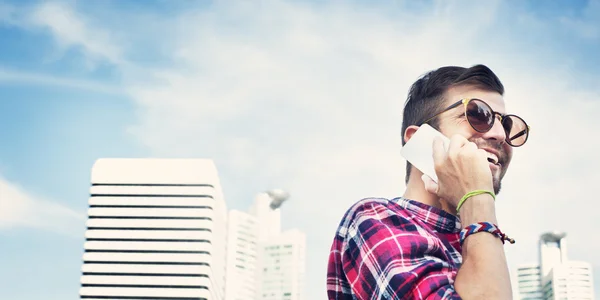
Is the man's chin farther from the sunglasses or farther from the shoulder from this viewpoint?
the shoulder

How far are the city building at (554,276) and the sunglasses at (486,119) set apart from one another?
593 ft

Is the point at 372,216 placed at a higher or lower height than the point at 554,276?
lower

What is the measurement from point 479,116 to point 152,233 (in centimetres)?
11352

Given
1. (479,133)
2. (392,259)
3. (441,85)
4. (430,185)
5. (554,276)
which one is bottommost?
(392,259)

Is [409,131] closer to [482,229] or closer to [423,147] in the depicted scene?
[423,147]

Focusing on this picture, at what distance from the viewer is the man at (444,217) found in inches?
82.7

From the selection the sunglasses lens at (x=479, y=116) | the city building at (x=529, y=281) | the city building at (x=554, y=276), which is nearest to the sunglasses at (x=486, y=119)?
the sunglasses lens at (x=479, y=116)

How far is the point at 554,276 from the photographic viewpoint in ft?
575

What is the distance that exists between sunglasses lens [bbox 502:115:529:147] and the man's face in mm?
46

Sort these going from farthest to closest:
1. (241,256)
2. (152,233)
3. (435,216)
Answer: (241,256)
(152,233)
(435,216)

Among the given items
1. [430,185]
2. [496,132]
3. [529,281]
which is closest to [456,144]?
[430,185]

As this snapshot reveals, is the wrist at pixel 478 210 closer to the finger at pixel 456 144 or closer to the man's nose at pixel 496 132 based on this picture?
the finger at pixel 456 144

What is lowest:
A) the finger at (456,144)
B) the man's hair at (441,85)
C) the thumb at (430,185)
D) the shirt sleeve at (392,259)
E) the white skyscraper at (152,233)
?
the shirt sleeve at (392,259)

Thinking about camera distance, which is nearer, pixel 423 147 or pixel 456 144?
pixel 456 144
